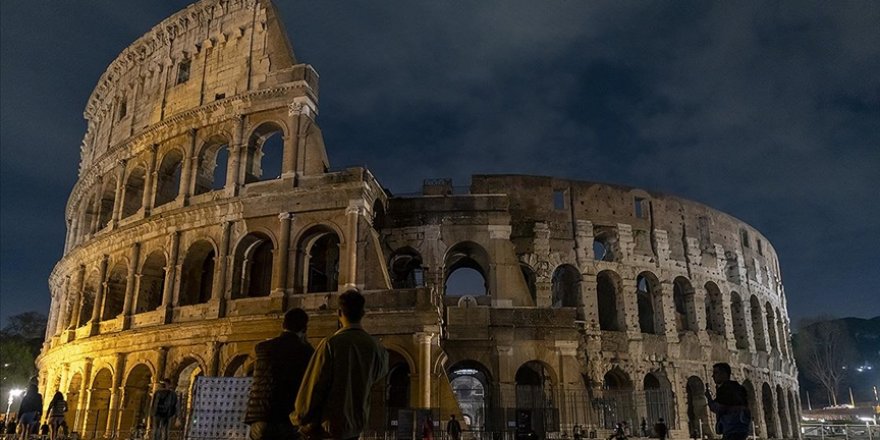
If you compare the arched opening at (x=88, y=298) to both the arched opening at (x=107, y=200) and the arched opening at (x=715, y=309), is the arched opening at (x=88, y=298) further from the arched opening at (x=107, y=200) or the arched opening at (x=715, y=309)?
the arched opening at (x=715, y=309)

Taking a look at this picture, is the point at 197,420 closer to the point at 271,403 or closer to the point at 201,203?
the point at 271,403

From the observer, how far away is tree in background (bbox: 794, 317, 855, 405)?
151ft

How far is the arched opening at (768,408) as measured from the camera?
28.5 m

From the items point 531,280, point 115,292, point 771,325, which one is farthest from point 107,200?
point 771,325

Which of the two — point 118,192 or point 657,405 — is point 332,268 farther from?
point 657,405

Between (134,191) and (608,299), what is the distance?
1943 cm

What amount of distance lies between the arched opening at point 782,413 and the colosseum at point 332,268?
0.99 meters

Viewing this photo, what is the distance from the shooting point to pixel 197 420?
8500mm

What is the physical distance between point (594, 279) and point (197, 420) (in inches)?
722

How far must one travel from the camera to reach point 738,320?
2848cm

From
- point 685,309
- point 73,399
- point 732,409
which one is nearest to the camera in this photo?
point 732,409

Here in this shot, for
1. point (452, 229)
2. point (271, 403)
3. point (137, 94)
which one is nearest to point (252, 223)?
point (452, 229)

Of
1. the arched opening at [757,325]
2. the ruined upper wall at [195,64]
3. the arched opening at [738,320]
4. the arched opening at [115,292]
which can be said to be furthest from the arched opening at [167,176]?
the arched opening at [757,325]

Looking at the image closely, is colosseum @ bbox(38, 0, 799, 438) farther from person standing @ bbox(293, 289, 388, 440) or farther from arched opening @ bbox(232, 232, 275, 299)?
person standing @ bbox(293, 289, 388, 440)
